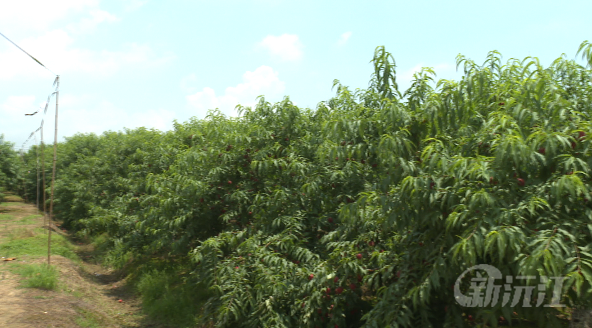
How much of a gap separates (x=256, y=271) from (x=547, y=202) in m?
3.65

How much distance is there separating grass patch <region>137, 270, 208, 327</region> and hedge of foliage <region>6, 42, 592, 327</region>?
339mm

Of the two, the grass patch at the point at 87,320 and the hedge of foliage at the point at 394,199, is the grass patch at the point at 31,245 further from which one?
the hedge of foliage at the point at 394,199

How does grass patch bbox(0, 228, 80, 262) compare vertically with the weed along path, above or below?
above

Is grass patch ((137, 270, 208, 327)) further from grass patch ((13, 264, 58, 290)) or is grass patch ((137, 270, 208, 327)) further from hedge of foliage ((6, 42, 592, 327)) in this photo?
grass patch ((13, 264, 58, 290))

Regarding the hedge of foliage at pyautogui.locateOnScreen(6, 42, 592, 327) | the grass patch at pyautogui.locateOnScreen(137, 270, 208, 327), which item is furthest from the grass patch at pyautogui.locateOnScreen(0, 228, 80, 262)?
the hedge of foliage at pyautogui.locateOnScreen(6, 42, 592, 327)

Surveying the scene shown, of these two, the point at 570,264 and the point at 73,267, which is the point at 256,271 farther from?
the point at 73,267

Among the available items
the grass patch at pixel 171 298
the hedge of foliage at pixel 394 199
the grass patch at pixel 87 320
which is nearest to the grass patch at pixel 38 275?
the grass patch at pixel 87 320

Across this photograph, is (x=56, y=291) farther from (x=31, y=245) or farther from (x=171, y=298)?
(x=31, y=245)

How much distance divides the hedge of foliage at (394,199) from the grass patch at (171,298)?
0.34m

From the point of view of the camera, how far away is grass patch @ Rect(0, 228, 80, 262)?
1134cm

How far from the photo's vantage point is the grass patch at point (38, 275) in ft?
27.4

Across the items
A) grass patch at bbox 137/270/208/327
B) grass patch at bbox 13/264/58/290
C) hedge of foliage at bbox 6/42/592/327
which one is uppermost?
hedge of foliage at bbox 6/42/592/327

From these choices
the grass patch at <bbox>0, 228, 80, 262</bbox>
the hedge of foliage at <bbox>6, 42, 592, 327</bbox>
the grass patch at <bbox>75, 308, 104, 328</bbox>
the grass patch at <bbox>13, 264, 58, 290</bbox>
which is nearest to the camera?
the hedge of foliage at <bbox>6, 42, 592, 327</bbox>

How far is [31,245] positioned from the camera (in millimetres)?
12328
